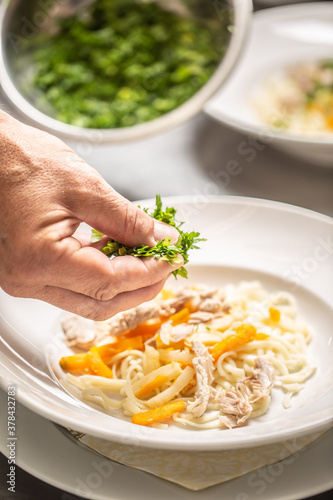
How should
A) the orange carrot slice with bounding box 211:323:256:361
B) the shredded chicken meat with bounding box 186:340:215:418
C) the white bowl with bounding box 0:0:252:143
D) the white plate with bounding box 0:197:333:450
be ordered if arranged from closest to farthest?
the white plate with bounding box 0:197:333:450
the shredded chicken meat with bounding box 186:340:215:418
the orange carrot slice with bounding box 211:323:256:361
the white bowl with bounding box 0:0:252:143

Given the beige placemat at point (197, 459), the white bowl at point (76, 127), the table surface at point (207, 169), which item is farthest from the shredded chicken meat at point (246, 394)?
the white bowl at point (76, 127)

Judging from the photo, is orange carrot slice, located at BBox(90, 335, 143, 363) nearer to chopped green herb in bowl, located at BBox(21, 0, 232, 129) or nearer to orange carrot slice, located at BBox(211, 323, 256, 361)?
orange carrot slice, located at BBox(211, 323, 256, 361)

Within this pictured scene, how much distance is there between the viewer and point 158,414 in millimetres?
1844

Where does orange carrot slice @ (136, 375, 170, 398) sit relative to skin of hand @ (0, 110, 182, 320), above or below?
below

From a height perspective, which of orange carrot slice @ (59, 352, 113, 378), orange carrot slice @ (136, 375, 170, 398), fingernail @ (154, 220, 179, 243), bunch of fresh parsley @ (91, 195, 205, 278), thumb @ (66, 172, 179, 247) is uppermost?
thumb @ (66, 172, 179, 247)

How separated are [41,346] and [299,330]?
0.95 m

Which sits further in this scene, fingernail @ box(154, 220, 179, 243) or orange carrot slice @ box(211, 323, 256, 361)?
orange carrot slice @ box(211, 323, 256, 361)

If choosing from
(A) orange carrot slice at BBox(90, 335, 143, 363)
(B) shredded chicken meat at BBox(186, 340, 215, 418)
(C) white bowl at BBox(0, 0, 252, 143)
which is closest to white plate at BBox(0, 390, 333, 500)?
(B) shredded chicken meat at BBox(186, 340, 215, 418)

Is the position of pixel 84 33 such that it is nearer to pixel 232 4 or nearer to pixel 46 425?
pixel 232 4

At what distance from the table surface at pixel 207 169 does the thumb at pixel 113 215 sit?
136cm

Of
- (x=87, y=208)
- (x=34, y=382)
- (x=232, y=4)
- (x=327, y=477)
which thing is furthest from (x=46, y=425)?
(x=232, y=4)

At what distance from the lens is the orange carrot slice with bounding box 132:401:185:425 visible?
1.82 meters

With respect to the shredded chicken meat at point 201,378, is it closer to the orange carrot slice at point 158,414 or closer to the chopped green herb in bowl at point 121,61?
the orange carrot slice at point 158,414

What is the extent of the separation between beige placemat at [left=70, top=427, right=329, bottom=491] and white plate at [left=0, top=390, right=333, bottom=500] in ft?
0.07
